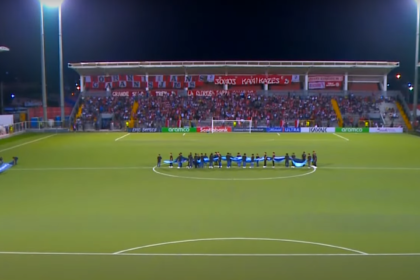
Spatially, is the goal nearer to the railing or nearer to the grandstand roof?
the grandstand roof

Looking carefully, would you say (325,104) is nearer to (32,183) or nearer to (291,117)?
(291,117)

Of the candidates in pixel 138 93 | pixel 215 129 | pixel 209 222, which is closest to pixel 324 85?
pixel 215 129

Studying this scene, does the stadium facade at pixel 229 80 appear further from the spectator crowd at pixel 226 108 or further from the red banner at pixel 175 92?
the spectator crowd at pixel 226 108

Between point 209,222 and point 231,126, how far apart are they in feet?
125

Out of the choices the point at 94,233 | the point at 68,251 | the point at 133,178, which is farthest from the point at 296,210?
the point at 133,178

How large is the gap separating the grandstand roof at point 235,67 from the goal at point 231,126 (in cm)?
828

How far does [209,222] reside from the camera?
39.5ft

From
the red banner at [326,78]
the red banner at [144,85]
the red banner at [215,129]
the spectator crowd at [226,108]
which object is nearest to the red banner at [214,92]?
the spectator crowd at [226,108]

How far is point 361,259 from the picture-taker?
29.5 ft

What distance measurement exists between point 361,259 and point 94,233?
6146 millimetres

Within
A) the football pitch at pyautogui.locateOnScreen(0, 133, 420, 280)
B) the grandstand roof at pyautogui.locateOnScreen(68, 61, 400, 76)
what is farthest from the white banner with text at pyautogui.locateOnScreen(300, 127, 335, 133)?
the football pitch at pyautogui.locateOnScreen(0, 133, 420, 280)

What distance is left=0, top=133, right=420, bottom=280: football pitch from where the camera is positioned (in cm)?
859

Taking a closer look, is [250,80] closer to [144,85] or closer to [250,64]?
[250,64]

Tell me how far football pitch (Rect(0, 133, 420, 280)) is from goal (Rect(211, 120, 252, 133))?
25.7 meters
